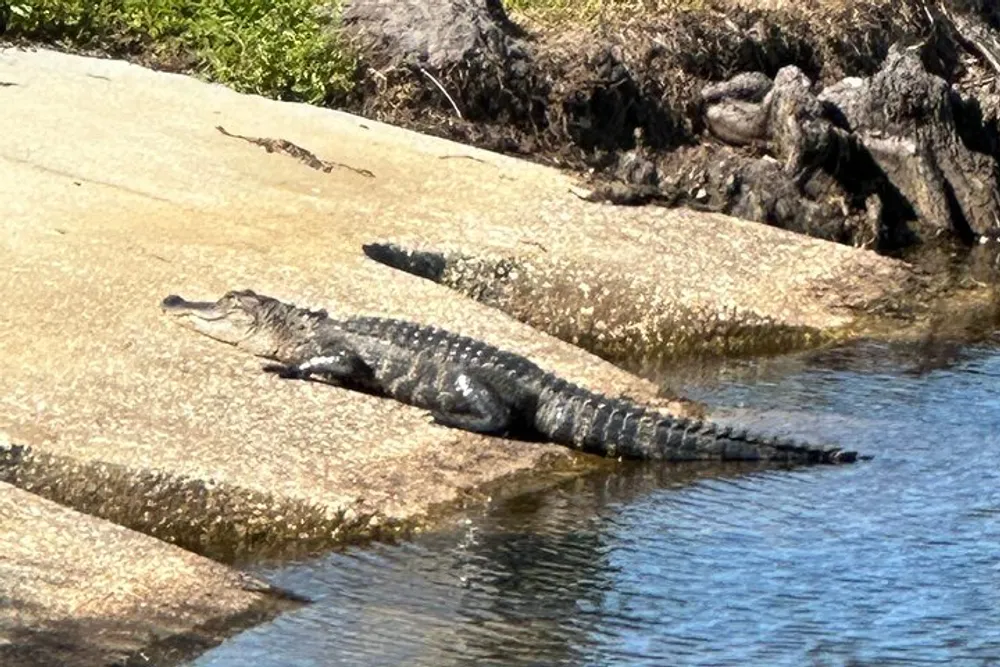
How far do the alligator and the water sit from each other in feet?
0.48

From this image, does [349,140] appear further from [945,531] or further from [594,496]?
[945,531]

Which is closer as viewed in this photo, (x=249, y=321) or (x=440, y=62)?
(x=249, y=321)

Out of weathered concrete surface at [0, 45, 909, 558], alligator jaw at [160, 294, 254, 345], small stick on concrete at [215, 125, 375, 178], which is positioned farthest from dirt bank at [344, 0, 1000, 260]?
alligator jaw at [160, 294, 254, 345]

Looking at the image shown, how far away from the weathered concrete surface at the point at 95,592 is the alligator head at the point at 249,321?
1.94 m

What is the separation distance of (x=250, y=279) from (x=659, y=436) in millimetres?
2468

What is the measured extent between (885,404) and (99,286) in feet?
12.9

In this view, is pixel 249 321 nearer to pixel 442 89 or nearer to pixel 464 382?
pixel 464 382

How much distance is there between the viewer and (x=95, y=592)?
21.8 ft

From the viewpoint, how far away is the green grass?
1287cm

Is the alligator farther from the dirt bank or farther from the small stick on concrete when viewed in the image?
the dirt bank

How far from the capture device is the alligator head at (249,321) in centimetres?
907

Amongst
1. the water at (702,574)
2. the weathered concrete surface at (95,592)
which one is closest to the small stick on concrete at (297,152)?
the water at (702,574)

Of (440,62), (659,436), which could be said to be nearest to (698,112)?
(440,62)

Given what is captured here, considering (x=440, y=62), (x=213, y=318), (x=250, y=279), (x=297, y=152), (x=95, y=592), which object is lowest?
(x=95, y=592)
